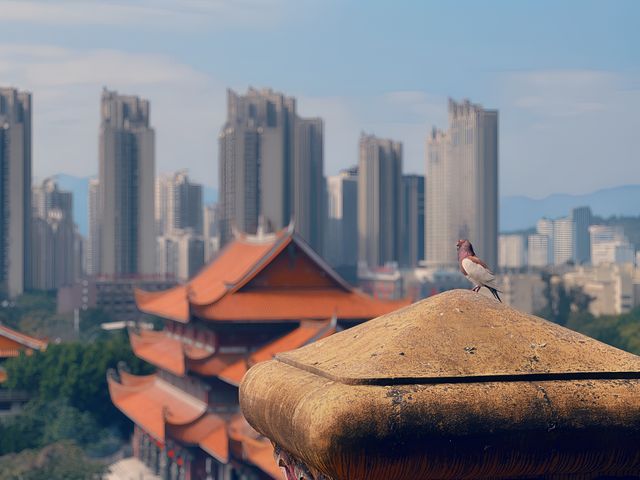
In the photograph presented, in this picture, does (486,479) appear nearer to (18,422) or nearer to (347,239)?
(18,422)

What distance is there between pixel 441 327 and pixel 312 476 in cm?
60

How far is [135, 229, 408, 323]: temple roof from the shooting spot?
34.4 meters

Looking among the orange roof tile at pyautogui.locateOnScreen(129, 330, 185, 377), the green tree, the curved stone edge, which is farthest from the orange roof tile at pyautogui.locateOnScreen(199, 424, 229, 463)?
the curved stone edge

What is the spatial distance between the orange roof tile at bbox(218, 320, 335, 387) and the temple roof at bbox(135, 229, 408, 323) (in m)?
0.79

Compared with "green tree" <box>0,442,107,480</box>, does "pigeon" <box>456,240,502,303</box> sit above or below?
above

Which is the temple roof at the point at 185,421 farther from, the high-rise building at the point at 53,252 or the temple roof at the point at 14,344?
the high-rise building at the point at 53,252

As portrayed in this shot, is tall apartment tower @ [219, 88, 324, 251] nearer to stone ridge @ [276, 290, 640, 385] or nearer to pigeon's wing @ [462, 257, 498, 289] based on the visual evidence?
pigeon's wing @ [462, 257, 498, 289]

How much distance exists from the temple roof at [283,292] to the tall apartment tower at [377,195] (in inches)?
4640

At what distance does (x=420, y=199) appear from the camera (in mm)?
173250

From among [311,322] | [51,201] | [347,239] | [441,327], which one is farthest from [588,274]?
[441,327]

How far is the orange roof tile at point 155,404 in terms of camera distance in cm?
3647

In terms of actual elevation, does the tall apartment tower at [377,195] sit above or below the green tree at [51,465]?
above

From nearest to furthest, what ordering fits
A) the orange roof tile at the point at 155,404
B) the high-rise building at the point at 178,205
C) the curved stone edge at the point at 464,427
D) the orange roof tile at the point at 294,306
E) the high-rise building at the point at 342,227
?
the curved stone edge at the point at 464,427, the orange roof tile at the point at 294,306, the orange roof tile at the point at 155,404, the high-rise building at the point at 342,227, the high-rise building at the point at 178,205

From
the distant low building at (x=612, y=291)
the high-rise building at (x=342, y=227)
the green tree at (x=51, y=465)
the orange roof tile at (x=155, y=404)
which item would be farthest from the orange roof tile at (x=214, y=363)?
the high-rise building at (x=342, y=227)
